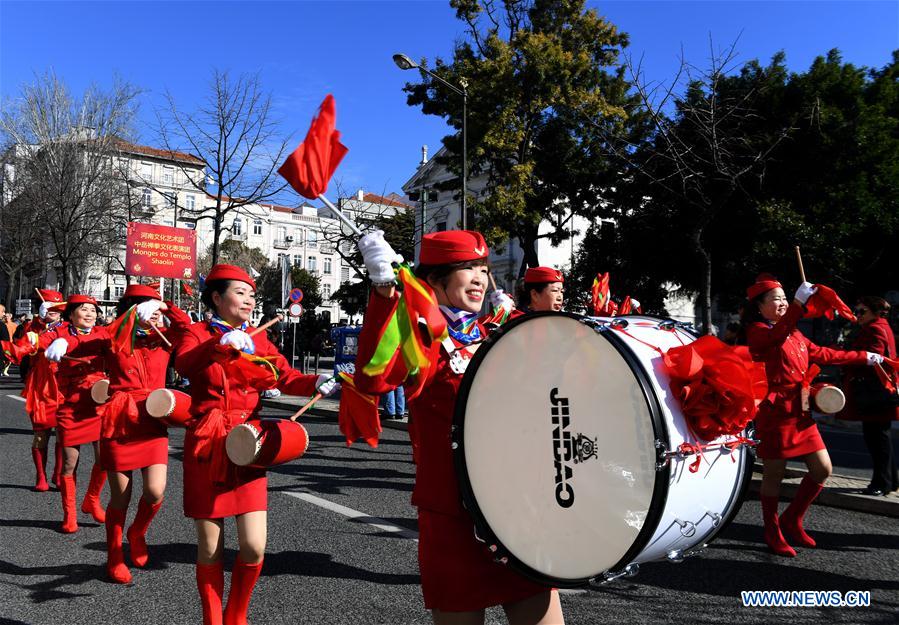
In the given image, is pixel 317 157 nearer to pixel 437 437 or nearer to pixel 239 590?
pixel 437 437

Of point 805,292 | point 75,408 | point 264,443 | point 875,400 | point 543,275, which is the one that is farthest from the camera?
point 875,400

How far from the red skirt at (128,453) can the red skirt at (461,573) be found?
2950mm

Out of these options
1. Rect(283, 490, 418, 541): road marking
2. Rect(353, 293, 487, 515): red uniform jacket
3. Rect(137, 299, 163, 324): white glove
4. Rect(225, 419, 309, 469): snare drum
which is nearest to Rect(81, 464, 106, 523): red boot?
Rect(283, 490, 418, 541): road marking

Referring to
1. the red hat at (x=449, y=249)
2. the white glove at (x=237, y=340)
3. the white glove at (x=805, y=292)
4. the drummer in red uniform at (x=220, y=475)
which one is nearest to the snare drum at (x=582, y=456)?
the red hat at (x=449, y=249)

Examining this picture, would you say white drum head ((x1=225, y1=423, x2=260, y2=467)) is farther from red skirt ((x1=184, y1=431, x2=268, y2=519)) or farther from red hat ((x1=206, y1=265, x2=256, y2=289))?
red hat ((x1=206, y1=265, x2=256, y2=289))

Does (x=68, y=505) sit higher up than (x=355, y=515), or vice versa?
(x=68, y=505)

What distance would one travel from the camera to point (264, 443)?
3.06 m

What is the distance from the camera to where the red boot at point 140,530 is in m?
4.43

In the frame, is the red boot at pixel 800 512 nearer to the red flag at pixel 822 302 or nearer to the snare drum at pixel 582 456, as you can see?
the red flag at pixel 822 302

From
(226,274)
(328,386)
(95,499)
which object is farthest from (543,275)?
(95,499)

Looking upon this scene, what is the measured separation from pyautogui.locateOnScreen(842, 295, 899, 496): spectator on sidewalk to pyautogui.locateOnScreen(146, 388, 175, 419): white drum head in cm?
545

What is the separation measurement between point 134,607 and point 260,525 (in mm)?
1204

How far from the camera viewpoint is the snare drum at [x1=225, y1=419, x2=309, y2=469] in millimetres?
2982

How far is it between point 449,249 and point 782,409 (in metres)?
3.55
